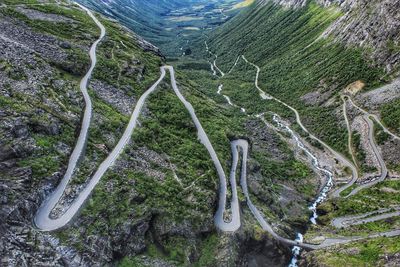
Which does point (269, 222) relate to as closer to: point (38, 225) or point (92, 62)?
point (38, 225)

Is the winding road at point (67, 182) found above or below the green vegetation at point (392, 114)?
below

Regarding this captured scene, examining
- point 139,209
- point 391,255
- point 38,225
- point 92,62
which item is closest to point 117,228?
point 139,209

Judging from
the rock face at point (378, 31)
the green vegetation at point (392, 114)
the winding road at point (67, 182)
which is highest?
the rock face at point (378, 31)

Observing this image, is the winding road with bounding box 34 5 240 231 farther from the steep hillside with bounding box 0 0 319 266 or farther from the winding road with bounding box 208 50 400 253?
the winding road with bounding box 208 50 400 253

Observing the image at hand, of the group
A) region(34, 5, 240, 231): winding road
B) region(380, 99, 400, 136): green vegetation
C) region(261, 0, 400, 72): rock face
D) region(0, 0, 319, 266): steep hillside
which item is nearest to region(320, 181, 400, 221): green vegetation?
region(0, 0, 319, 266): steep hillside

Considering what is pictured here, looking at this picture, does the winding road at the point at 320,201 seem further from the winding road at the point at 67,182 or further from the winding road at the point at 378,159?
the winding road at the point at 67,182

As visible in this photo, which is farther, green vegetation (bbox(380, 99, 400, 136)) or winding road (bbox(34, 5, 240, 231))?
green vegetation (bbox(380, 99, 400, 136))

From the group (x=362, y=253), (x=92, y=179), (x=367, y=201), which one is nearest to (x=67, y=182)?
(x=92, y=179)

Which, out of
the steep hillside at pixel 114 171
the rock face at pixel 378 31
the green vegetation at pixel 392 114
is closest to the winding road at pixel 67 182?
the steep hillside at pixel 114 171

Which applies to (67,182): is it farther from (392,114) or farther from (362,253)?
(392,114)

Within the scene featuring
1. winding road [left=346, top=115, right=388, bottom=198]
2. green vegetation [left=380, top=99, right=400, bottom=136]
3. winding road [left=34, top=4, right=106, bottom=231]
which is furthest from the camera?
green vegetation [left=380, top=99, right=400, bottom=136]
